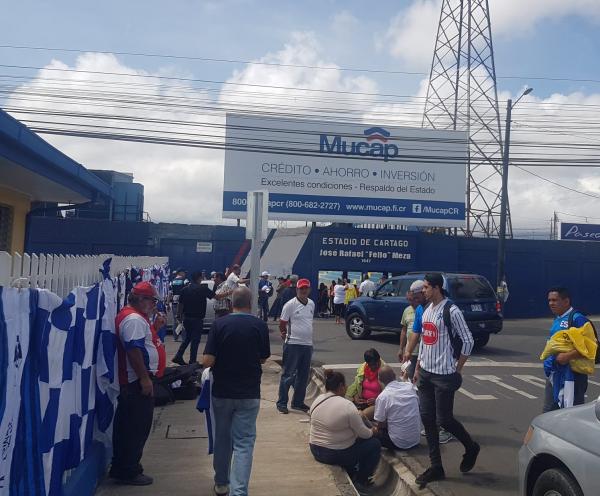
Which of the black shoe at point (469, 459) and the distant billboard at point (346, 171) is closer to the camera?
the black shoe at point (469, 459)

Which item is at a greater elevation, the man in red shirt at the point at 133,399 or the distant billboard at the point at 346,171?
the distant billboard at the point at 346,171

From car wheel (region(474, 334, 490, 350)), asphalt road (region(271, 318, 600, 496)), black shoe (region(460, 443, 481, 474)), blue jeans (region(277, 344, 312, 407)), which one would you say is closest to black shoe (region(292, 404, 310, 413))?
blue jeans (region(277, 344, 312, 407))

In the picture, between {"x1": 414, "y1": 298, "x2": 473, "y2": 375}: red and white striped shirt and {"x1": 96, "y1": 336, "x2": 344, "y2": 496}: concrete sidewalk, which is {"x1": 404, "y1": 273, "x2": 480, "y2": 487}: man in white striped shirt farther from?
{"x1": 96, "y1": 336, "x2": 344, "y2": 496}: concrete sidewalk

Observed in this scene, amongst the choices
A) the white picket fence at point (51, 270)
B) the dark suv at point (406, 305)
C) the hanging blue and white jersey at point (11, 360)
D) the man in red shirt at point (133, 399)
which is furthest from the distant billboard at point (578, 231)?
the hanging blue and white jersey at point (11, 360)

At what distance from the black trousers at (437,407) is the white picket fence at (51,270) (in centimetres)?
315

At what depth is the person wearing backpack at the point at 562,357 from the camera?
555 centimetres

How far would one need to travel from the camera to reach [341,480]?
221 inches

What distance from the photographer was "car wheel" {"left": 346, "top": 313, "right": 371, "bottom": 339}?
1645cm

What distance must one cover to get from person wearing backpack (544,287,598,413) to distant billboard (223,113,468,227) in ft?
68.8

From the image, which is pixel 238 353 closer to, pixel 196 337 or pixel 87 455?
pixel 87 455

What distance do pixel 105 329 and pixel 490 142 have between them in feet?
85.0

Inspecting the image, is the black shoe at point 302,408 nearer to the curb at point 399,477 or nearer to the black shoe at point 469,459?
the curb at point 399,477

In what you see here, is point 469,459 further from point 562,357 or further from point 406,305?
point 406,305

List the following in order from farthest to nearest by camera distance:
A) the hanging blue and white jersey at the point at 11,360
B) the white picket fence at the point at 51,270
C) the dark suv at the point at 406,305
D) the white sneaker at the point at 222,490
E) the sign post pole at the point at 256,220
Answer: the dark suv at the point at 406,305, the sign post pole at the point at 256,220, the white sneaker at the point at 222,490, the white picket fence at the point at 51,270, the hanging blue and white jersey at the point at 11,360
